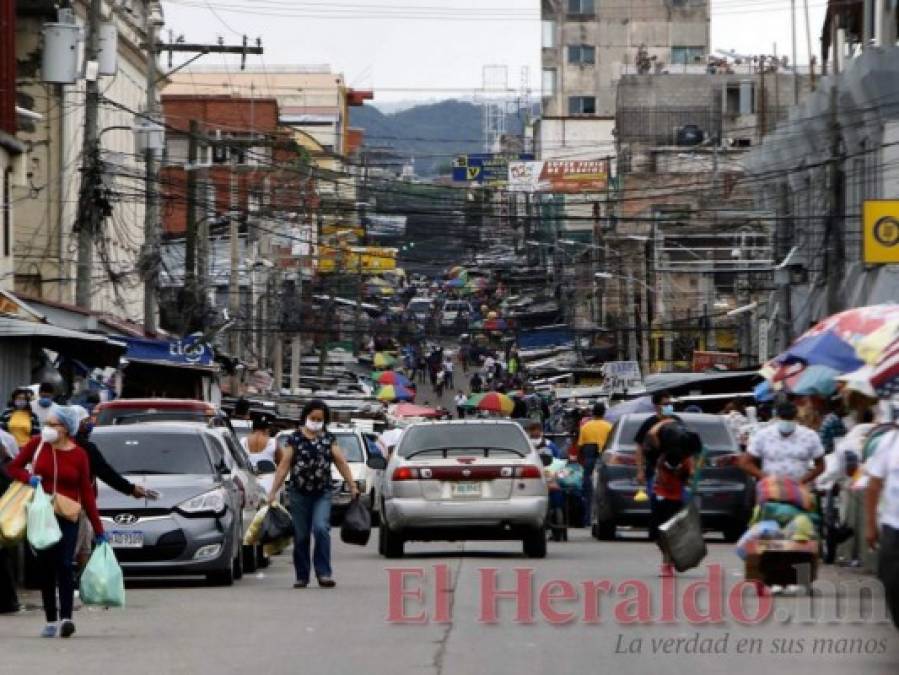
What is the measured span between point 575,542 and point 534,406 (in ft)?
165

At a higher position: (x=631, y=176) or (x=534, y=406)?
(x=631, y=176)

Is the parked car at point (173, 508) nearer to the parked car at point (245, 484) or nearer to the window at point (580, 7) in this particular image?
the parked car at point (245, 484)

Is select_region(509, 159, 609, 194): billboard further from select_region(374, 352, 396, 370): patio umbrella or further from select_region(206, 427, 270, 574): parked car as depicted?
select_region(206, 427, 270, 574): parked car

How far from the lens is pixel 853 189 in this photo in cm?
4956

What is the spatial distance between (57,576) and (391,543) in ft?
30.1

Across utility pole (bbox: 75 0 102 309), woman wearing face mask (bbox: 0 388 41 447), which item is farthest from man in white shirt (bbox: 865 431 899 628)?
utility pole (bbox: 75 0 102 309)

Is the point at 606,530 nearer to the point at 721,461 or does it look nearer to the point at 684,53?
the point at 721,461

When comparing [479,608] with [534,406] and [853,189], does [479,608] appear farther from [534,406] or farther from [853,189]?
[534,406]

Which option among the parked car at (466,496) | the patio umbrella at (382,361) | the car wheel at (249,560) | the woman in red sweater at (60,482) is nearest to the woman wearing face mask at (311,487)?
the car wheel at (249,560)

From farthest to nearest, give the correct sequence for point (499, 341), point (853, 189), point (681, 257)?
point (499, 341)
point (681, 257)
point (853, 189)

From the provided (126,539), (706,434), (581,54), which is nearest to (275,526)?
(126,539)

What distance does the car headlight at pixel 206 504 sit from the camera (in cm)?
2048

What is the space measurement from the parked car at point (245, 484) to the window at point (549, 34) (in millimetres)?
122377

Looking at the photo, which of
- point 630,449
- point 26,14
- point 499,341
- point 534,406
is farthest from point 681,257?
point 499,341
